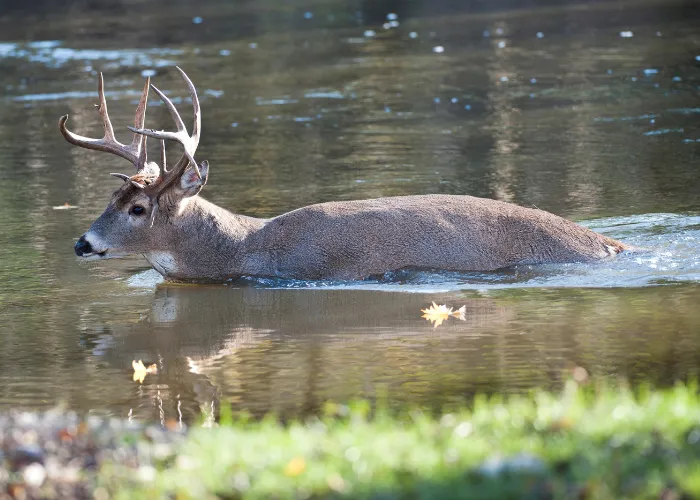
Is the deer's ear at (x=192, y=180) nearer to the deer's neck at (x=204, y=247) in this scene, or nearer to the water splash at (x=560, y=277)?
the deer's neck at (x=204, y=247)

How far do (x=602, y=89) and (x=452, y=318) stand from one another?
40.6 ft

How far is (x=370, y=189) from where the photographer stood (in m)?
14.8

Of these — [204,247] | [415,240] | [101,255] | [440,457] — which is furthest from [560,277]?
[440,457]

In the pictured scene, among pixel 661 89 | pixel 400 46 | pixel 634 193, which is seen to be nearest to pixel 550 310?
pixel 634 193

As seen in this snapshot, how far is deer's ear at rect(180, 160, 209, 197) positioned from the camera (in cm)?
1113

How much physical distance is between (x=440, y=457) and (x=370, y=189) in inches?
370

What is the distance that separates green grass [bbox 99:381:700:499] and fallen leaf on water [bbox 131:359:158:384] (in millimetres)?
2427

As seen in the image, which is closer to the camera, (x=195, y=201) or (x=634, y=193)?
(x=195, y=201)

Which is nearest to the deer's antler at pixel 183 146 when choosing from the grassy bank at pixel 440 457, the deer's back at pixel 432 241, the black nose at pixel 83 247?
the black nose at pixel 83 247

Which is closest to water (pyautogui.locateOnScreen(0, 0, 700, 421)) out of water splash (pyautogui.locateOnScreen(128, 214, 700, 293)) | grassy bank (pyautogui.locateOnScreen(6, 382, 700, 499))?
water splash (pyautogui.locateOnScreen(128, 214, 700, 293))

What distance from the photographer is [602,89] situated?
70.2 feet

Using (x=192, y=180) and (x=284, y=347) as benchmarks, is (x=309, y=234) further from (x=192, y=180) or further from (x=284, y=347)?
(x=284, y=347)

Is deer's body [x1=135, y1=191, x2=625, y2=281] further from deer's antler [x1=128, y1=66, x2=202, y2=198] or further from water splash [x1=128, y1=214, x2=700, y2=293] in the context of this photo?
deer's antler [x1=128, y1=66, x2=202, y2=198]

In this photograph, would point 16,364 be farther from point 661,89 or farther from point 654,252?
point 661,89
